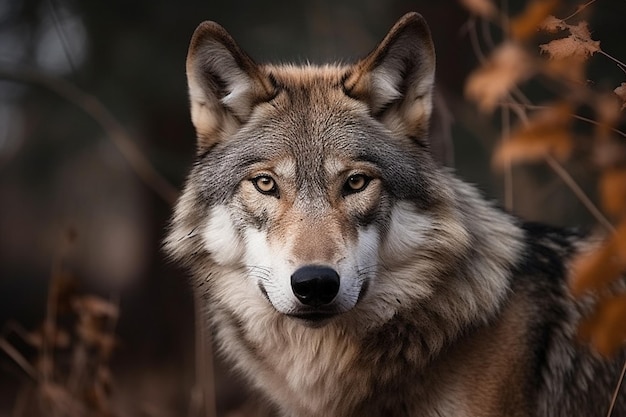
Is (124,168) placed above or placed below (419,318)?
below

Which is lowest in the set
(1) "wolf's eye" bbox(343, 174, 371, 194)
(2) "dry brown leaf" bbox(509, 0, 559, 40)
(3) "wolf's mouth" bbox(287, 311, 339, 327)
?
(3) "wolf's mouth" bbox(287, 311, 339, 327)

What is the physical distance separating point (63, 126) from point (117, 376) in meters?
3.14

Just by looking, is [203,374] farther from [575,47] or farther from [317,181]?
[575,47]

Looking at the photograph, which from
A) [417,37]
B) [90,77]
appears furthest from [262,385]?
[90,77]

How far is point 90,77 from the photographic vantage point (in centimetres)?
959

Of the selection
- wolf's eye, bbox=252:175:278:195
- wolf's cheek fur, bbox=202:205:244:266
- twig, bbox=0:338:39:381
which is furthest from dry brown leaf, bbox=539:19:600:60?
twig, bbox=0:338:39:381

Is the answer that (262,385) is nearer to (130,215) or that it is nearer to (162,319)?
(162,319)

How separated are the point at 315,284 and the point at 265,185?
655mm

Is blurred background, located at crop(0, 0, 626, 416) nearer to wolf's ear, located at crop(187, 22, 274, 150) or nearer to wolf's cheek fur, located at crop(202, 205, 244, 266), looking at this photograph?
wolf's ear, located at crop(187, 22, 274, 150)

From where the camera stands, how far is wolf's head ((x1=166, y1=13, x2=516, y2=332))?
3225mm

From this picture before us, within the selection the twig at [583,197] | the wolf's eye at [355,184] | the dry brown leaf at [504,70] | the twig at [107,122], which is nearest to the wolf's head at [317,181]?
the wolf's eye at [355,184]

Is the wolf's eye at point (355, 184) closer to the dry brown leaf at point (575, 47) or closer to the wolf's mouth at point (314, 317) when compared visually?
the wolf's mouth at point (314, 317)

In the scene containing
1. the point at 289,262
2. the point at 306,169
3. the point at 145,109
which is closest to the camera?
the point at 289,262

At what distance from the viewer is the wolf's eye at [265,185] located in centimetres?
341
